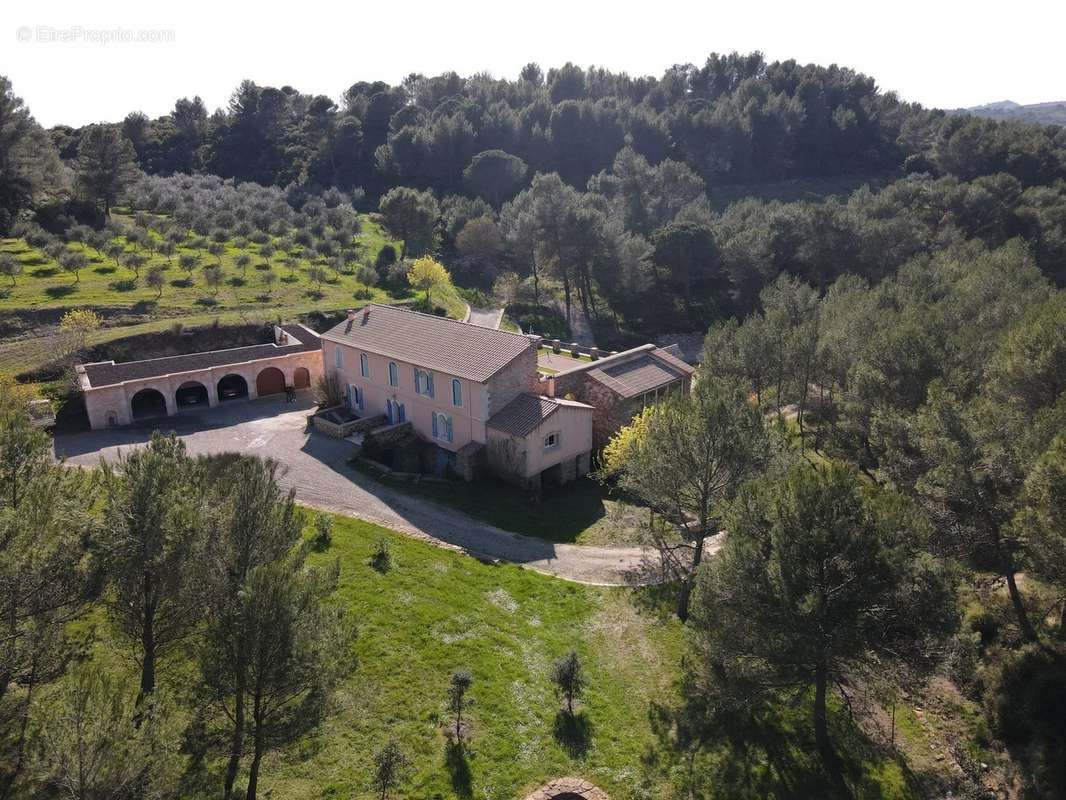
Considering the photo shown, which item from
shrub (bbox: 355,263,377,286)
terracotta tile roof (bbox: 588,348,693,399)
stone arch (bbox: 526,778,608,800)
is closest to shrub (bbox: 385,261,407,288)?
shrub (bbox: 355,263,377,286)

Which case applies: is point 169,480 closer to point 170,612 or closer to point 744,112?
point 170,612

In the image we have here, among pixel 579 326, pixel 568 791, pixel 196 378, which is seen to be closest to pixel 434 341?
pixel 196 378

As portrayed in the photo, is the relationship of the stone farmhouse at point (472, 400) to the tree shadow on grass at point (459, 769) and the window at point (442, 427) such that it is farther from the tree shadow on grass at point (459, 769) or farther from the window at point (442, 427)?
the tree shadow on grass at point (459, 769)

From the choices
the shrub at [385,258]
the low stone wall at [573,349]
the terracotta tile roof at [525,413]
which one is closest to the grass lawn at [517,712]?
the terracotta tile roof at [525,413]

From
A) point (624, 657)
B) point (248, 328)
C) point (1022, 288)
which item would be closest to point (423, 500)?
point (624, 657)

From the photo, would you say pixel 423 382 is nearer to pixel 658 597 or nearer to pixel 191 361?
pixel 191 361

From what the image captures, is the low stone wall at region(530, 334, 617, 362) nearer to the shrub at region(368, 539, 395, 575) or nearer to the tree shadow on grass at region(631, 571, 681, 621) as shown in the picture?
the tree shadow on grass at region(631, 571, 681, 621)
